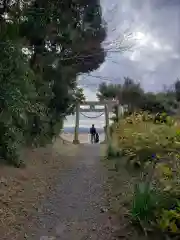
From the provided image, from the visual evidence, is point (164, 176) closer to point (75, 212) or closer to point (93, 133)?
point (75, 212)

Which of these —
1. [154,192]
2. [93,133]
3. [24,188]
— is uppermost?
[154,192]

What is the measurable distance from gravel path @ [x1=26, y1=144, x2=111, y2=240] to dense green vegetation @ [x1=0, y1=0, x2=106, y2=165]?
1783mm

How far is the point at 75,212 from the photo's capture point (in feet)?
23.5

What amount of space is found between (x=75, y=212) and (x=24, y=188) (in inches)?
95.3

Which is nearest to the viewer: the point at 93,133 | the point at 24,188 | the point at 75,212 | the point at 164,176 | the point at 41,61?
the point at 164,176

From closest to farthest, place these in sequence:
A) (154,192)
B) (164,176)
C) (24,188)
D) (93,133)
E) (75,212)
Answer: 1. (154,192)
2. (164,176)
3. (75,212)
4. (24,188)
5. (93,133)

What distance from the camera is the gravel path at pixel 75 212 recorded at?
240 inches

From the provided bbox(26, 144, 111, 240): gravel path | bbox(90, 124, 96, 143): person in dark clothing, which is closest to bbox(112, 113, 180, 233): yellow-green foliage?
bbox(26, 144, 111, 240): gravel path

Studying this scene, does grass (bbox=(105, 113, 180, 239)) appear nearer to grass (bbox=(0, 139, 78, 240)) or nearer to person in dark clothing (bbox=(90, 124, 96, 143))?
grass (bbox=(0, 139, 78, 240))

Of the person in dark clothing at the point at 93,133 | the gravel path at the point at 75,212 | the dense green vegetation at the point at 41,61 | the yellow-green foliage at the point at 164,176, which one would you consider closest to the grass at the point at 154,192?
the yellow-green foliage at the point at 164,176

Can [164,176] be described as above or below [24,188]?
above

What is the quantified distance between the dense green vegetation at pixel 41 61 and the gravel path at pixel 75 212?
178 centimetres

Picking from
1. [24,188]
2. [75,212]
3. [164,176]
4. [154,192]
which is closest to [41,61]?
[24,188]

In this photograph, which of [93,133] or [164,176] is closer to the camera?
[164,176]
